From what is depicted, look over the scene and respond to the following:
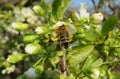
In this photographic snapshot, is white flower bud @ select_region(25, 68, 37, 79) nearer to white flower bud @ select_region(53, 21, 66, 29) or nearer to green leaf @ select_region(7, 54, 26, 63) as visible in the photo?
green leaf @ select_region(7, 54, 26, 63)

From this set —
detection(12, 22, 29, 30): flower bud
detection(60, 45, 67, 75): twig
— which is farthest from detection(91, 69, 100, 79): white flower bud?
detection(12, 22, 29, 30): flower bud

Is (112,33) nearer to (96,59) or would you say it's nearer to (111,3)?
(96,59)

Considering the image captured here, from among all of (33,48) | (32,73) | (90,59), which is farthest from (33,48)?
(90,59)

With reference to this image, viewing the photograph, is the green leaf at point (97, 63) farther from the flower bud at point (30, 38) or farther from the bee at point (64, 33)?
the flower bud at point (30, 38)

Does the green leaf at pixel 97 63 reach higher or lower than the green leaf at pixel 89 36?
lower

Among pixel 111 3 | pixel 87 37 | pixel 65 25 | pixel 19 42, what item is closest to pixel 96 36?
pixel 87 37

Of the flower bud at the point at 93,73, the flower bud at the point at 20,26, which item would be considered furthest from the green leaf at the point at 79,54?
the flower bud at the point at 20,26
